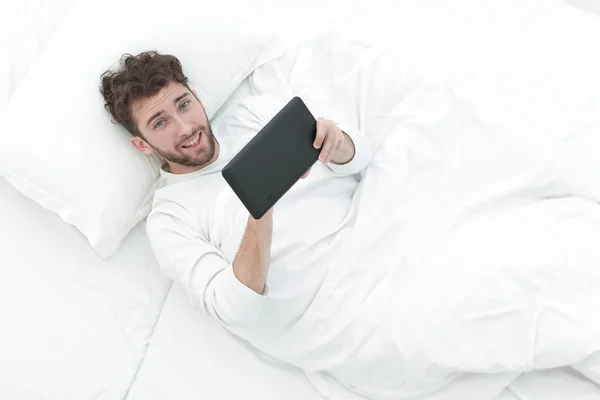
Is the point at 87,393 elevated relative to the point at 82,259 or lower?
lower

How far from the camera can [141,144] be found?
1321 millimetres

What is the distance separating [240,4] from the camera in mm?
1480

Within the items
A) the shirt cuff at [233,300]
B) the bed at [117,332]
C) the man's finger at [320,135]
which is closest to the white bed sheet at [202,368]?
the bed at [117,332]

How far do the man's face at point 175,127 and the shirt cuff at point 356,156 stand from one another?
0.91ft

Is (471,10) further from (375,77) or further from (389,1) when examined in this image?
(375,77)

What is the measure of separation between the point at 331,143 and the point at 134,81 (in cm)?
46

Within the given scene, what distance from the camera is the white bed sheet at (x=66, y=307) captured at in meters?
1.21

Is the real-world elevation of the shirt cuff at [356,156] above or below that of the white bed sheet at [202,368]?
above

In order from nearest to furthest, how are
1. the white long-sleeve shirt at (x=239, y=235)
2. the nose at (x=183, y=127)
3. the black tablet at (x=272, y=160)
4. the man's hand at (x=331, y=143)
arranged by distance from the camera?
the black tablet at (x=272, y=160) < the man's hand at (x=331, y=143) < the white long-sleeve shirt at (x=239, y=235) < the nose at (x=183, y=127)

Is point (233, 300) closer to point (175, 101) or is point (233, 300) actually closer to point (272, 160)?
point (272, 160)

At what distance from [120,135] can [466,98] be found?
0.76 metres

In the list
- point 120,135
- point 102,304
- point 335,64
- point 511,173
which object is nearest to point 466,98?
point 511,173

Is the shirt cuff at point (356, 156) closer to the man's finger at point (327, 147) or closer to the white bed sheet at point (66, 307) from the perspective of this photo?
the man's finger at point (327, 147)

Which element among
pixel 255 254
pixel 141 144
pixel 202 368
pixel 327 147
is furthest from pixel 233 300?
pixel 141 144
